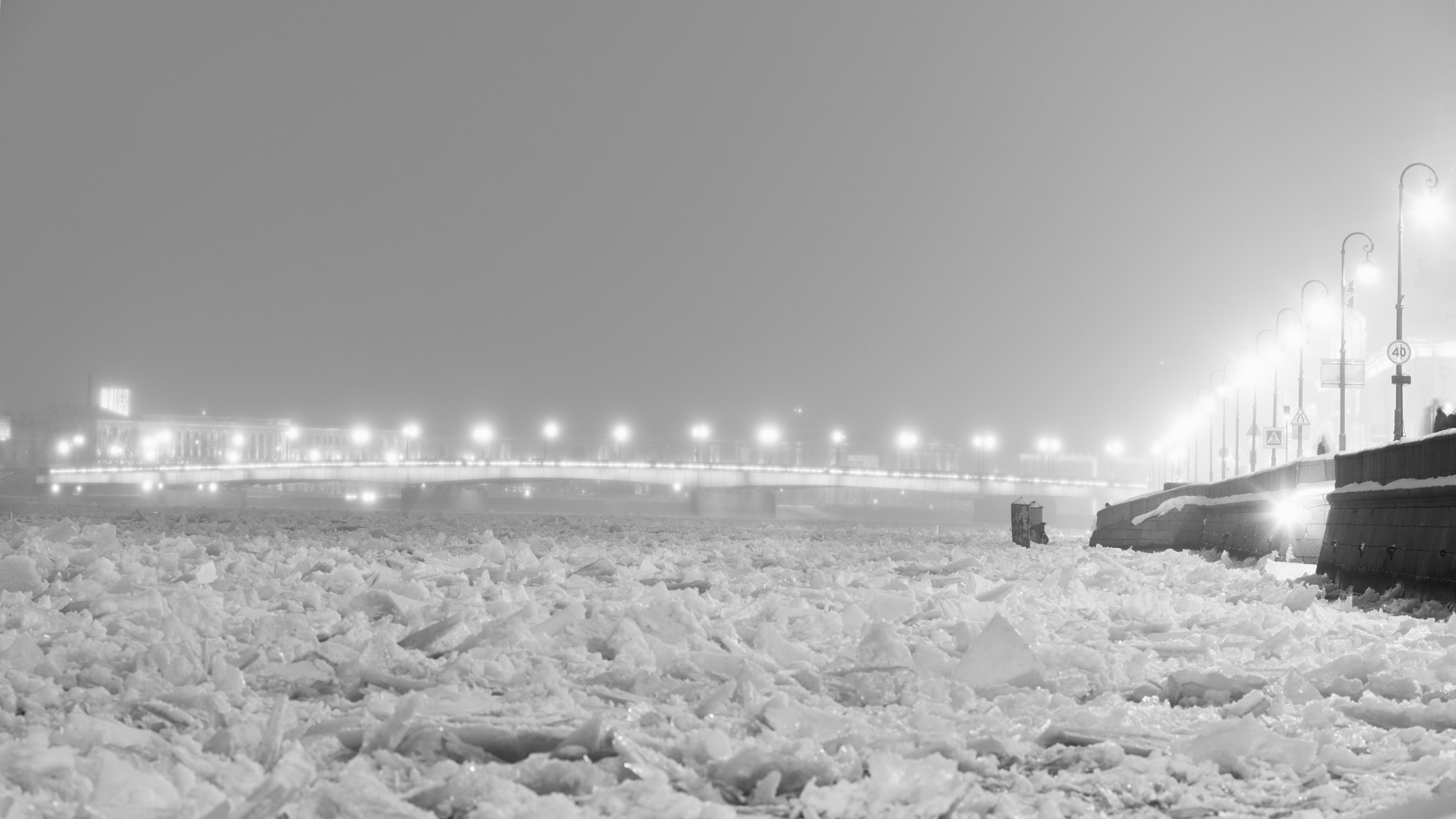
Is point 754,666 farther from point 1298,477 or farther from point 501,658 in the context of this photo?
point 1298,477

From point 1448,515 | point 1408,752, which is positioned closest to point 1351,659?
point 1408,752

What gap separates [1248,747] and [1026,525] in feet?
81.0

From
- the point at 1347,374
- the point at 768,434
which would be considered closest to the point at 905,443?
the point at 768,434

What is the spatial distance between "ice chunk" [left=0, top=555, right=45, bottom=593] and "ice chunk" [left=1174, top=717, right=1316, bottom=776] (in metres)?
7.14

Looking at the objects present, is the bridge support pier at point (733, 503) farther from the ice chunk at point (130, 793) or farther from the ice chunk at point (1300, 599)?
the ice chunk at point (130, 793)

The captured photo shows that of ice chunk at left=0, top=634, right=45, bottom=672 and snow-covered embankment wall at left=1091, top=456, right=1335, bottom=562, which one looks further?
snow-covered embankment wall at left=1091, top=456, right=1335, bottom=562

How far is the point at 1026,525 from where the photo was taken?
29766mm

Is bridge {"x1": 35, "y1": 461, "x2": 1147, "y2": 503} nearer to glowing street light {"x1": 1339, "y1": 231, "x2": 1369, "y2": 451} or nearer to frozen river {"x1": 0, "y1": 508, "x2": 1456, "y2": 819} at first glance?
glowing street light {"x1": 1339, "y1": 231, "x2": 1369, "y2": 451}

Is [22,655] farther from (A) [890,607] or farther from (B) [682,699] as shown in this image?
(A) [890,607]

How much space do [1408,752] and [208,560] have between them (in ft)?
28.3

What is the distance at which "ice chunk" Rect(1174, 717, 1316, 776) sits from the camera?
5406 millimetres

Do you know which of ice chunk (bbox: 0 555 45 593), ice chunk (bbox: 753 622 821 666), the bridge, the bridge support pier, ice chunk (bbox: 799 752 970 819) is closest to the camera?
ice chunk (bbox: 799 752 970 819)

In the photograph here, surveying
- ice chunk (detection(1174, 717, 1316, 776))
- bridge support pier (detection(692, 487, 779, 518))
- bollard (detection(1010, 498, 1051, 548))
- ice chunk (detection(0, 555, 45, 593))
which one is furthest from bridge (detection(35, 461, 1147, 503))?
ice chunk (detection(1174, 717, 1316, 776))

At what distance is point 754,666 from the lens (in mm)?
6367
